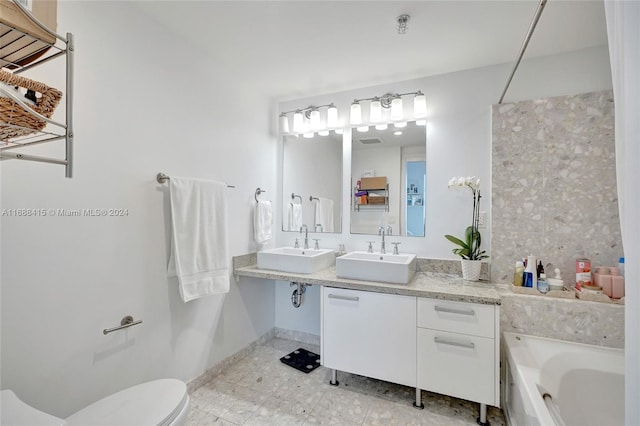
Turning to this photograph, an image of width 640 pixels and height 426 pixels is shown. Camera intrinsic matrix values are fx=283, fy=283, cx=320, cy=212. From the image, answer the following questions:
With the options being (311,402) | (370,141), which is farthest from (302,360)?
(370,141)

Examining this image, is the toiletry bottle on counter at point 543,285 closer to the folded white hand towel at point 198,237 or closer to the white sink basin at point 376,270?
the white sink basin at point 376,270

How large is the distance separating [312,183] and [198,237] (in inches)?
50.2

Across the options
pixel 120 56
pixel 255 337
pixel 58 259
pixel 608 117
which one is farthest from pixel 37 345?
pixel 608 117

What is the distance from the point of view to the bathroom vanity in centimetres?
167

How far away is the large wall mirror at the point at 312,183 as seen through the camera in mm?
2705

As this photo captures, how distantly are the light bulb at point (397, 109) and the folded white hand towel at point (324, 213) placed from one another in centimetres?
94

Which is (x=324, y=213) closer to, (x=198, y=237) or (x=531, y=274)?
(x=198, y=237)

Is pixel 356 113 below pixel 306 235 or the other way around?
the other way around

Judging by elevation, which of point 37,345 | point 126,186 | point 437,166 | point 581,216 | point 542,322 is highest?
point 437,166

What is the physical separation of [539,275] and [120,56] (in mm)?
2930

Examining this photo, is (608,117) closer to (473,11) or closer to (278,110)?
(473,11)

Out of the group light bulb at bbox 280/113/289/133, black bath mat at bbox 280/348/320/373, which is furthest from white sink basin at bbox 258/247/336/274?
light bulb at bbox 280/113/289/133

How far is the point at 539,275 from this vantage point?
6.34 ft

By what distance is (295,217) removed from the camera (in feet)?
9.41
